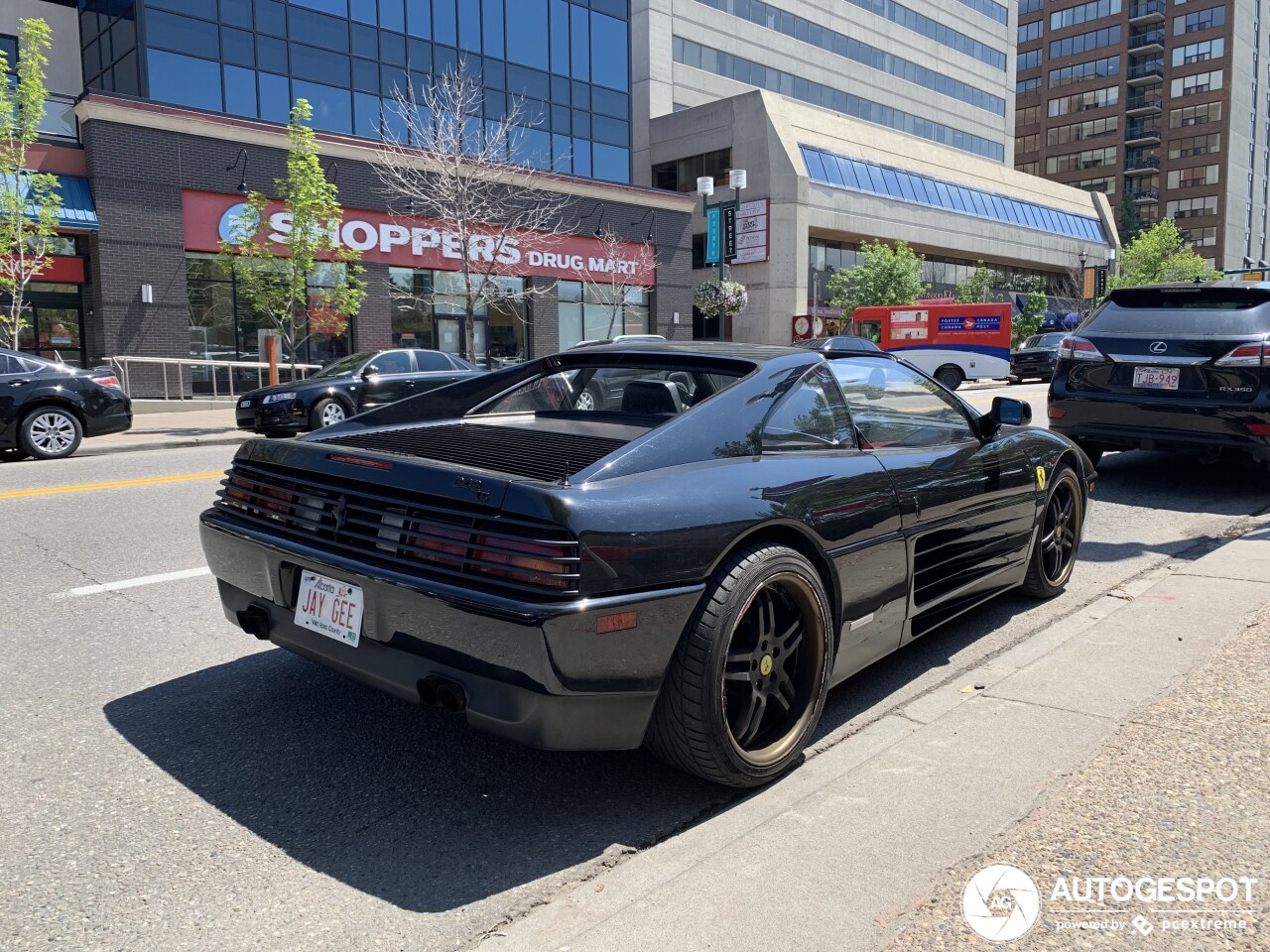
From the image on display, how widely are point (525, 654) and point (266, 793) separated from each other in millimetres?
1121

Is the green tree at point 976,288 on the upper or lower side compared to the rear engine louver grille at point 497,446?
upper

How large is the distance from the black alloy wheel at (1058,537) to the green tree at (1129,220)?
8989cm

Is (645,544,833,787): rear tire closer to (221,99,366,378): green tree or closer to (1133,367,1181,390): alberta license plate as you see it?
(1133,367,1181,390): alberta license plate

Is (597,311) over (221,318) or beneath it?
over

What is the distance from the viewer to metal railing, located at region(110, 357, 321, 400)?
825 inches

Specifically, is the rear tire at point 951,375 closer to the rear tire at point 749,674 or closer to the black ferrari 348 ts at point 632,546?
the black ferrari 348 ts at point 632,546

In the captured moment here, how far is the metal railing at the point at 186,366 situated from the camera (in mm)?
20953

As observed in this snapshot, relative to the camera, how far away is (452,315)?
28047 mm

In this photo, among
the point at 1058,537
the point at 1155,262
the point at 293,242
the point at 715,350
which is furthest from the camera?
the point at 1155,262

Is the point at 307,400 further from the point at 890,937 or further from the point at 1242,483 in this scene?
the point at 890,937

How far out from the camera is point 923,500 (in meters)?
3.87

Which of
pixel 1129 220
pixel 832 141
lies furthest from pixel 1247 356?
pixel 1129 220

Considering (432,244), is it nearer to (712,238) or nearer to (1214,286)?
(712,238)

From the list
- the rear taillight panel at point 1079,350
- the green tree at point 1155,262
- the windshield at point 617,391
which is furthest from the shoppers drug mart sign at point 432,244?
the green tree at point 1155,262
